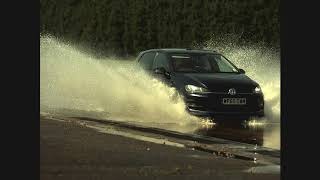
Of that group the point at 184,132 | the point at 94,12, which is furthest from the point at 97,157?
the point at 94,12

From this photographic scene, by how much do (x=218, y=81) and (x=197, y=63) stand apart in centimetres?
188

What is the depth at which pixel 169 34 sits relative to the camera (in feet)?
177

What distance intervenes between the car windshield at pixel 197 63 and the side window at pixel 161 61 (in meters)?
0.16

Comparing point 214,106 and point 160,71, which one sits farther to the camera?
point 160,71

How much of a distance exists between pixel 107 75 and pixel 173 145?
10249mm

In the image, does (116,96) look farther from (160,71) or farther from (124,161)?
(124,161)

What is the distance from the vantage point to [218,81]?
18359mm

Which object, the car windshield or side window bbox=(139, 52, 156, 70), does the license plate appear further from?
side window bbox=(139, 52, 156, 70)

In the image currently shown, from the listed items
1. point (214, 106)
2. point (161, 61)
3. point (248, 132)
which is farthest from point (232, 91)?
point (161, 61)

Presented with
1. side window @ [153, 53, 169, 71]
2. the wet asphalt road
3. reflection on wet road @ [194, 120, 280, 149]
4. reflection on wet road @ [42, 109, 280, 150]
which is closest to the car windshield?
side window @ [153, 53, 169, 71]

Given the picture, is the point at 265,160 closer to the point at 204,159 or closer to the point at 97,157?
the point at 204,159

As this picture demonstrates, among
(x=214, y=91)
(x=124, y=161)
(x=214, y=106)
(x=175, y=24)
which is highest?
(x=175, y=24)

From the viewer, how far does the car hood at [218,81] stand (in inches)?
715

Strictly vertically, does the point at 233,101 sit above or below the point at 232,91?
below
